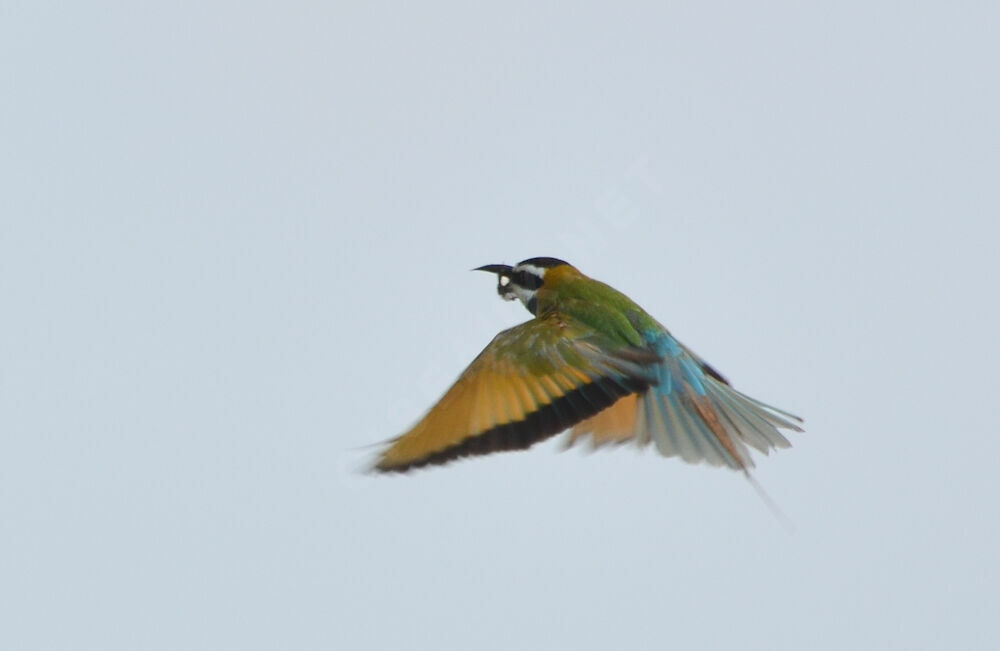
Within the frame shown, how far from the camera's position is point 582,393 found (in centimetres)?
307

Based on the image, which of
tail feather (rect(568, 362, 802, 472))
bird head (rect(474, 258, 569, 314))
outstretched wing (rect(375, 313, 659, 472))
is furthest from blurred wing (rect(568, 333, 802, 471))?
bird head (rect(474, 258, 569, 314))

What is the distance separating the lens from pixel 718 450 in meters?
3.39

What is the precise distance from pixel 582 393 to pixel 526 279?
672mm

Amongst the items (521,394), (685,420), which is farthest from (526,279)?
(521,394)

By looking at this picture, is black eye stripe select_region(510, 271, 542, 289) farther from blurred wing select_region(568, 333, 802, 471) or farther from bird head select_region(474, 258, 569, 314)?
blurred wing select_region(568, 333, 802, 471)

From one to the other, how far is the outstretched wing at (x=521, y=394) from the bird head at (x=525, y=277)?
399 millimetres

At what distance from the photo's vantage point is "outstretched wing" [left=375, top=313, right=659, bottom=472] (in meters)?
3.03

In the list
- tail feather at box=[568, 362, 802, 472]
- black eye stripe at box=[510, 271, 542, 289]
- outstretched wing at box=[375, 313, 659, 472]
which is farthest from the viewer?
black eye stripe at box=[510, 271, 542, 289]

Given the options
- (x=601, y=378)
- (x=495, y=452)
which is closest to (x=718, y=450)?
(x=601, y=378)

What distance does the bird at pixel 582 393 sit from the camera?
10.0 ft

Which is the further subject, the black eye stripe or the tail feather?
the black eye stripe

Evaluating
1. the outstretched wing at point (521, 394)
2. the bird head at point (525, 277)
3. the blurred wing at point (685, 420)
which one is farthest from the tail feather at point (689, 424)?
the bird head at point (525, 277)

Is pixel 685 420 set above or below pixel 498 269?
below

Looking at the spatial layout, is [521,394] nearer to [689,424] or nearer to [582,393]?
[582,393]
